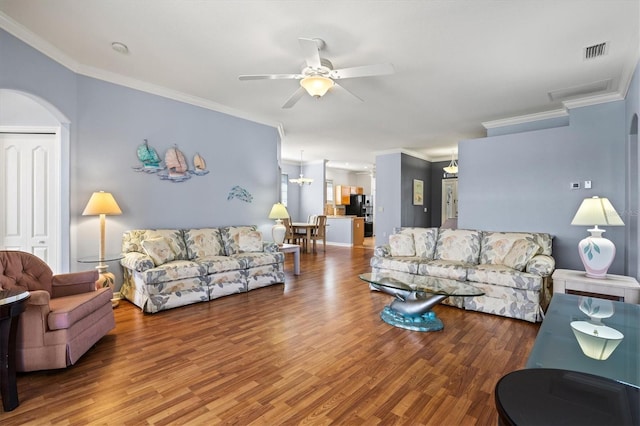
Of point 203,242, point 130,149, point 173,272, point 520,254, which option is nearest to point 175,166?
point 130,149

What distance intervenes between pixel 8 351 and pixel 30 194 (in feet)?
9.12

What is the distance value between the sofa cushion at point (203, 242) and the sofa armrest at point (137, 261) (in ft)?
2.15

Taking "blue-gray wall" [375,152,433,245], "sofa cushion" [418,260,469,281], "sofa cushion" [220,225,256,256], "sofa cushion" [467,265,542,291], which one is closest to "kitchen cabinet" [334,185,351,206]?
"blue-gray wall" [375,152,433,245]

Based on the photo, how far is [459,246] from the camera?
436cm

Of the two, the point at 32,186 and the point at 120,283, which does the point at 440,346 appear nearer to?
the point at 120,283

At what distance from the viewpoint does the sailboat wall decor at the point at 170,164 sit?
421 cm

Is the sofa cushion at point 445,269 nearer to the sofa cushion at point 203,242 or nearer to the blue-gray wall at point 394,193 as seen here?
the sofa cushion at point 203,242

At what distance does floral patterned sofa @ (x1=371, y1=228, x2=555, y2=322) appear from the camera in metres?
3.41

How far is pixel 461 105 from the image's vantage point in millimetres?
Answer: 4852

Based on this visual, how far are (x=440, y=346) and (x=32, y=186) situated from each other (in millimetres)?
5046

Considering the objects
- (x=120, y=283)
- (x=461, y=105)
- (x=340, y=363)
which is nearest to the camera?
(x=340, y=363)

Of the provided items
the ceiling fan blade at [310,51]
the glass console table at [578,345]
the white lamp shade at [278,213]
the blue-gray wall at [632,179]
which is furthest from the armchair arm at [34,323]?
the blue-gray wall at [632,179]

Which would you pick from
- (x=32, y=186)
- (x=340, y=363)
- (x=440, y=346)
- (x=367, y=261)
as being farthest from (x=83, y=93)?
(x=367, y=261)

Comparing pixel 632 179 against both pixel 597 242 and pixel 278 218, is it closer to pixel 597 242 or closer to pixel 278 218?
pixel 597 242
